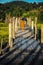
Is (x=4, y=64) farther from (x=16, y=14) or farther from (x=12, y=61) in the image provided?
(x=16, y=14)

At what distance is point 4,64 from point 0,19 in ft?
48.4

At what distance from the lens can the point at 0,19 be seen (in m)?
18.5

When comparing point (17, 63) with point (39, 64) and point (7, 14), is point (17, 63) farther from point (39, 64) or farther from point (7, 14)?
point (7, 14)

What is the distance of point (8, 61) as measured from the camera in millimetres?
4031

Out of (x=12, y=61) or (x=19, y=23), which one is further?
(x=19, y=23)

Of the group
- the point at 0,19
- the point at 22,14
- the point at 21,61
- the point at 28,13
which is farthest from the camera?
the point at 22,14

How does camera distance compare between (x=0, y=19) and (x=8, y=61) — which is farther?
(x=0, y=19)

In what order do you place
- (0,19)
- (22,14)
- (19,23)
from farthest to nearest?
(22,14), (0,19), (19,23)

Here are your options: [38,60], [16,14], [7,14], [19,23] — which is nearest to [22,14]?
[16,14]

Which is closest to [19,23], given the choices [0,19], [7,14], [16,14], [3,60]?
[0,19]

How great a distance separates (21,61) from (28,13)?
18175 mm

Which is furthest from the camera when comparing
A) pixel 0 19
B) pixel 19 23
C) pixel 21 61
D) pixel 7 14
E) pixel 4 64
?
pixel 7 14

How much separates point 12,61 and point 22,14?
19780 millimetres

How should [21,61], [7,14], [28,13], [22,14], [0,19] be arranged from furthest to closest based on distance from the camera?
[22,14] < [28,13] < [7,14] < [0,19] < [21,61]
